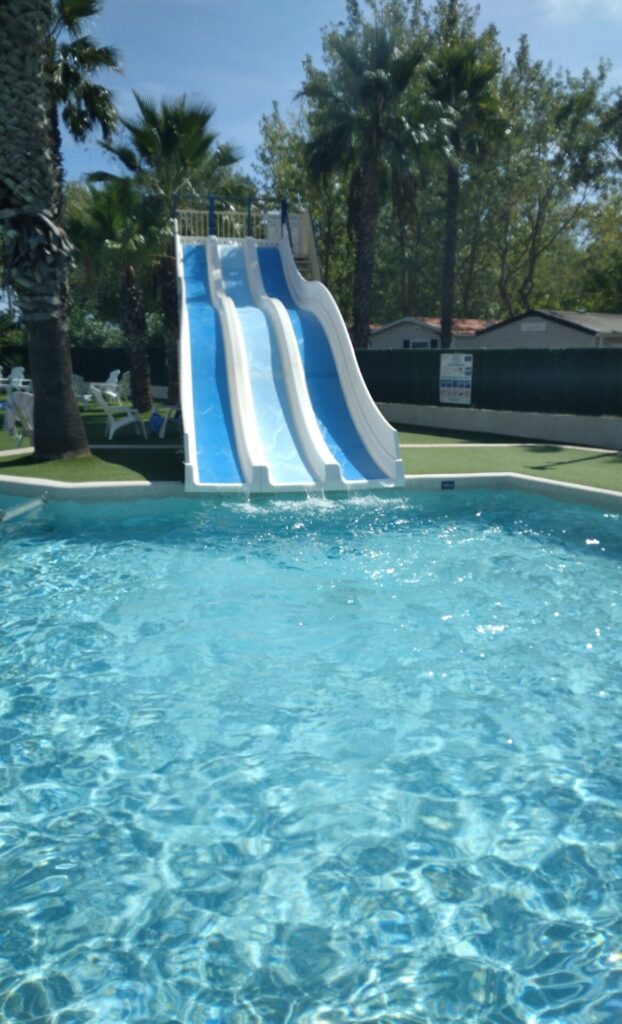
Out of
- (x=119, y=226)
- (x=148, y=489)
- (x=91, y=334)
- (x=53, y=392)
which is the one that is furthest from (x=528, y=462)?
(x=91, y=334)

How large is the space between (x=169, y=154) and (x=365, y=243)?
6650 millimetres

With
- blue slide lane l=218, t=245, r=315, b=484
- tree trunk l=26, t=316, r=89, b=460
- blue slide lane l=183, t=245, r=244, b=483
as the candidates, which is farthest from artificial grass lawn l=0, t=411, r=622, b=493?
blue slide lane l=218, t=245, r=315, b=484

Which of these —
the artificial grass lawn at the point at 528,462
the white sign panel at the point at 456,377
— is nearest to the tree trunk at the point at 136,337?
the white sign panel at the point at 456,377

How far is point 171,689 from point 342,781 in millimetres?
1735

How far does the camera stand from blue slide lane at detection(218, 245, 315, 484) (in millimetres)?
12560

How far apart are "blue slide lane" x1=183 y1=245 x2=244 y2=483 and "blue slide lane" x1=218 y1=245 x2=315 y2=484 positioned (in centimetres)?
51

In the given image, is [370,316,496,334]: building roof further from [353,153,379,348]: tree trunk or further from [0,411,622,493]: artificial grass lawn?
[0,411,622,493]: artificial grass lawn

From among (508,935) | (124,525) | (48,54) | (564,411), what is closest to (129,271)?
(48,54)

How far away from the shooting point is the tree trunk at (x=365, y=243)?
24.1m

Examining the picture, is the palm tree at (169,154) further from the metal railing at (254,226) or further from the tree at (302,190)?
the tree at (302,190)

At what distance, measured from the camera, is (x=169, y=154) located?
2023 cm

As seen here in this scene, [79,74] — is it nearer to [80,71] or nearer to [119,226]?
[80,71]

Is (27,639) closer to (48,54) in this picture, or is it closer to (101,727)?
(101,727)

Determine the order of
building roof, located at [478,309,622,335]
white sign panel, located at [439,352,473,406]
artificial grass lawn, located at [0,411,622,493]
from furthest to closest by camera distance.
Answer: building roof, located at [478,309,622,335], white sign panel, located at [439,352,473,406], artificial grass lawn, located at [0,411,622,493]
